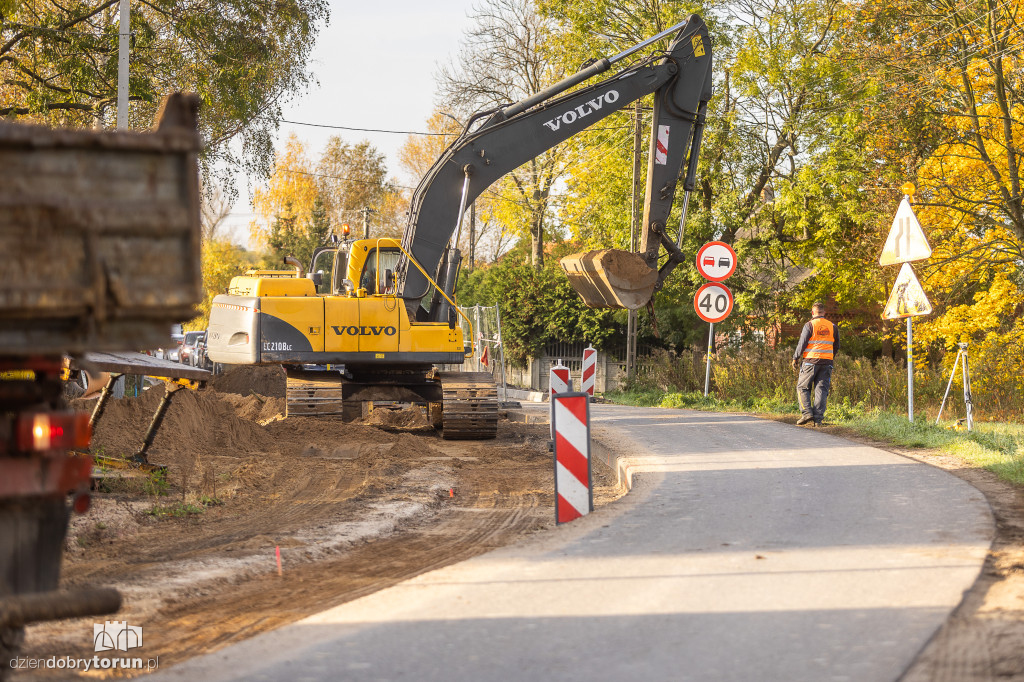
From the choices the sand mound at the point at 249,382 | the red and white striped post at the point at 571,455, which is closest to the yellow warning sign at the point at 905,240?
the red and white striped post at the point at 571,455

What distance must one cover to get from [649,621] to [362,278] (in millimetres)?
11367

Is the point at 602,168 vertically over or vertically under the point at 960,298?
over

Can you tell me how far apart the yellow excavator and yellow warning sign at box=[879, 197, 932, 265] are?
3.26 meters

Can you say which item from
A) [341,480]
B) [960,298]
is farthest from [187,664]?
[960,298]

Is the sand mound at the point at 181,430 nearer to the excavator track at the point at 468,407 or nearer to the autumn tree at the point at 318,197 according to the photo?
the excavator track at the point at 468,407

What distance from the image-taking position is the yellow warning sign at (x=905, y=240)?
12094 millimetres

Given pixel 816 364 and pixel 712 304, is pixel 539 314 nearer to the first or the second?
Result: pixel 712 304

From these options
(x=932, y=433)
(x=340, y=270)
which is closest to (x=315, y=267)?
(x=340, y=270)

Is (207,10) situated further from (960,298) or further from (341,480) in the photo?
(960,298)

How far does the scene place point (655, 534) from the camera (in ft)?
22.5

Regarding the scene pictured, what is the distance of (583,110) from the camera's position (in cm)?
1545

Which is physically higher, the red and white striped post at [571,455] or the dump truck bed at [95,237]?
the dump truck bed at [95,237]

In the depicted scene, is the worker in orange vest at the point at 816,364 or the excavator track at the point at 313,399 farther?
the excavator track at the point at 313,399

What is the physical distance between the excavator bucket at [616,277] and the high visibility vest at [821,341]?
2574 mm
